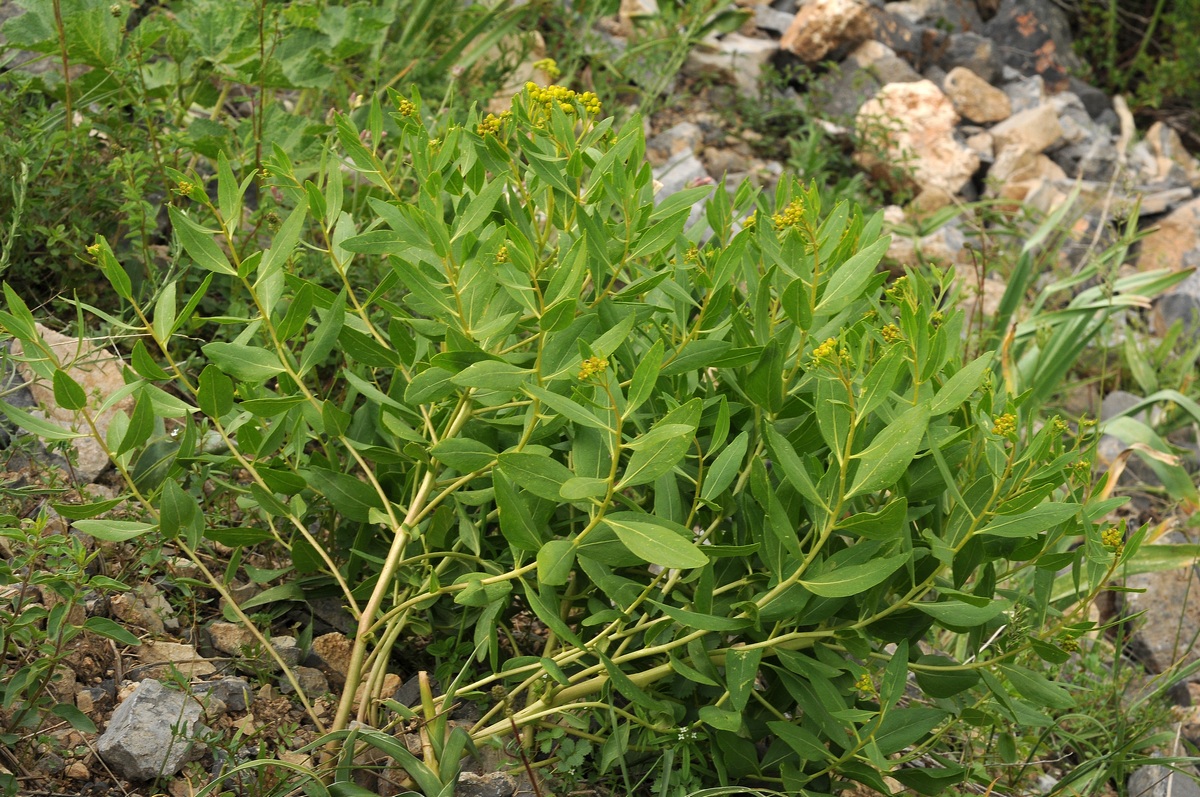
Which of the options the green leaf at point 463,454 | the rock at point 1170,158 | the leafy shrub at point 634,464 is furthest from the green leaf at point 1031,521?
the rock at point 1170,158

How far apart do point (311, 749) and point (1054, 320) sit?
117 inches

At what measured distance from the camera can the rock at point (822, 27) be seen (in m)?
4.87

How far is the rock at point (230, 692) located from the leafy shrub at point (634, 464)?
0.19m

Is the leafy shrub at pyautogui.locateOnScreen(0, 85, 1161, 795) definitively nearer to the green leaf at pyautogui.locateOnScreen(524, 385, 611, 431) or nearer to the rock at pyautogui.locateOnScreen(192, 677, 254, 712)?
the green leaf at pyautogui.locateOnScreen(524, 385, 611, 431)

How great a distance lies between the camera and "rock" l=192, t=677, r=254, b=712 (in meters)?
1.63

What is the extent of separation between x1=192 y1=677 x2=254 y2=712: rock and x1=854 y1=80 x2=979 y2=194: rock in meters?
3.50

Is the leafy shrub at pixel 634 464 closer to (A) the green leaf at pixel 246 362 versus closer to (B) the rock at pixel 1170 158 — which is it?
(A) the green leaf at pixel 246 362

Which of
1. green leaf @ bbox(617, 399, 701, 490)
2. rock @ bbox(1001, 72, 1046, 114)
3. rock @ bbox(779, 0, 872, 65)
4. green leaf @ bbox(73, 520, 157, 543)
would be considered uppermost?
green leaf @ bbox(617, 399, 701, 490)

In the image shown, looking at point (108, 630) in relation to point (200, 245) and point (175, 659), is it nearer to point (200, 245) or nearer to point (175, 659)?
point (175, 659)

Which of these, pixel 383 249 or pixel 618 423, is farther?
pixel 383 249

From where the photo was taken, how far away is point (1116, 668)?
2330 millimetres

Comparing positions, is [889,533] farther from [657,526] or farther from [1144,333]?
[1144,333]

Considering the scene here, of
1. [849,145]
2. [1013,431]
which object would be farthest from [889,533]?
[849,145]

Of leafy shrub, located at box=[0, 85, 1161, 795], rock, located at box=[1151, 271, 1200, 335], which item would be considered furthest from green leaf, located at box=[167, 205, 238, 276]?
rock, located at box=[1151, 271, 1200, 335]
